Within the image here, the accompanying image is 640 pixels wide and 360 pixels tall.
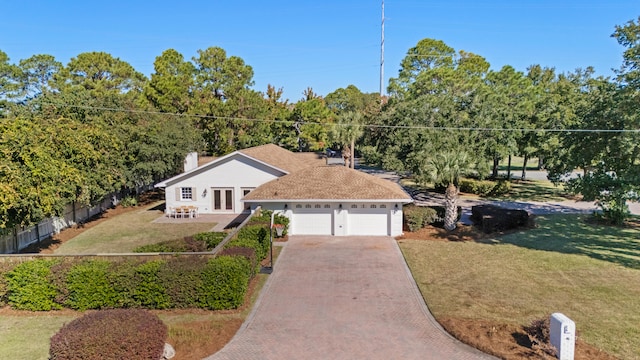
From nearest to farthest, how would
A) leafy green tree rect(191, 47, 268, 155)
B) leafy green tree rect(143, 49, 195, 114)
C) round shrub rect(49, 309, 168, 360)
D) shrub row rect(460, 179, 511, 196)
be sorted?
1. round shrub rect(49, 309, 168, 360)
2. shrub row rect(460, 179, 511, 196)
3. leafy green tree rect(191, 47, 268, 155)
4. leafy green tree rect(143, 49, 195, 114)

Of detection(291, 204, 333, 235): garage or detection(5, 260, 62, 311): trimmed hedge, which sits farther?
detection(291, 204, 333, 235): garage

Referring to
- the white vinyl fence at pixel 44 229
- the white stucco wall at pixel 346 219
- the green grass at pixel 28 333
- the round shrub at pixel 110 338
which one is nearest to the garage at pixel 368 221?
the white stucco wall at pixel 346 219

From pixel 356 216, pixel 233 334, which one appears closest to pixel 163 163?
pixel 356 216

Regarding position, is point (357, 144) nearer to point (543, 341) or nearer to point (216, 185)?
point (216, 185)

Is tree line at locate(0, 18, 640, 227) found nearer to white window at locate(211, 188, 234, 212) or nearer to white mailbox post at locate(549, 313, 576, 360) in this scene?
white window at locate(211, 188, 234, 212)

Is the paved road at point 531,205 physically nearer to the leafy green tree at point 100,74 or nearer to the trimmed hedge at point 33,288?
the trimmed hedge at point 33,288

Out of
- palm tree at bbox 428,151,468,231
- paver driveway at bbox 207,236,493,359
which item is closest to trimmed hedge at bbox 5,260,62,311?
paver driveway at bbox 207,236,493,359
